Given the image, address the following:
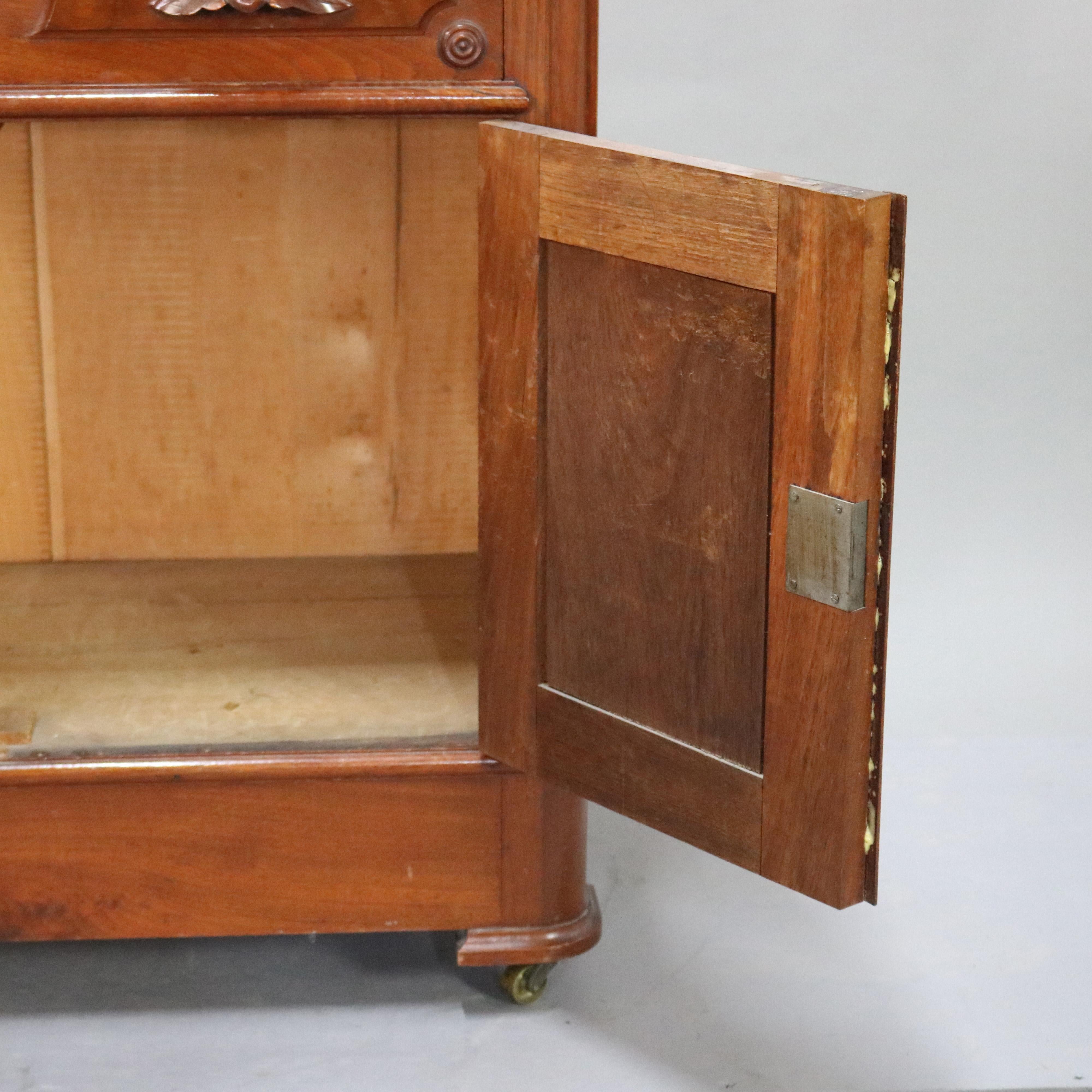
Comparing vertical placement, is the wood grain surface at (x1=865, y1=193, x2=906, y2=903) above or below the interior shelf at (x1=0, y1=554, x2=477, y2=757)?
above

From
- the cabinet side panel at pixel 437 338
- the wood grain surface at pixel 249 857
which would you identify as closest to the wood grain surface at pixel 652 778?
the wood grain surface at pixel 249 857

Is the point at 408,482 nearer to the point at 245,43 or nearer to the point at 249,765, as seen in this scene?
the point at 249,765

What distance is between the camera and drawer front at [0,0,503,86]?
1412 millimetres

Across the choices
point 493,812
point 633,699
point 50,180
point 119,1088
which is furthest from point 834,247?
point 50,180

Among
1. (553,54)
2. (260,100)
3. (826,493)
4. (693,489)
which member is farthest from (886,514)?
(260,100)

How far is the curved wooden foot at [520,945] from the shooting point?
163 centimetres

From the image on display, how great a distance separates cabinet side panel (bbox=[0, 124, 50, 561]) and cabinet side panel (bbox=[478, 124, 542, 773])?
30.4 inches

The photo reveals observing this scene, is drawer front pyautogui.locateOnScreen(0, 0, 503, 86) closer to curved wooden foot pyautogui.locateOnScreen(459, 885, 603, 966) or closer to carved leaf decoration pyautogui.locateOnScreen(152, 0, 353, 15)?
carved leaf decoration pyautogui.locateOnScreen(152, 0, 353, 15)

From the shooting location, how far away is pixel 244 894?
1621mm

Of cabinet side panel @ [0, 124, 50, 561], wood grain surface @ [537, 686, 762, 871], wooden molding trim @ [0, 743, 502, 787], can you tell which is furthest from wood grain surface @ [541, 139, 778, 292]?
cabinet side panel @ [0, 124, 50, 561]

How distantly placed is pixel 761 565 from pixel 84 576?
1018 mm

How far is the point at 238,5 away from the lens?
1.41 m

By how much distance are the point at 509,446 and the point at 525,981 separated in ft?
1.73

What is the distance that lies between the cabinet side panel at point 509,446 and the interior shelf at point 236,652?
0.37 feet
